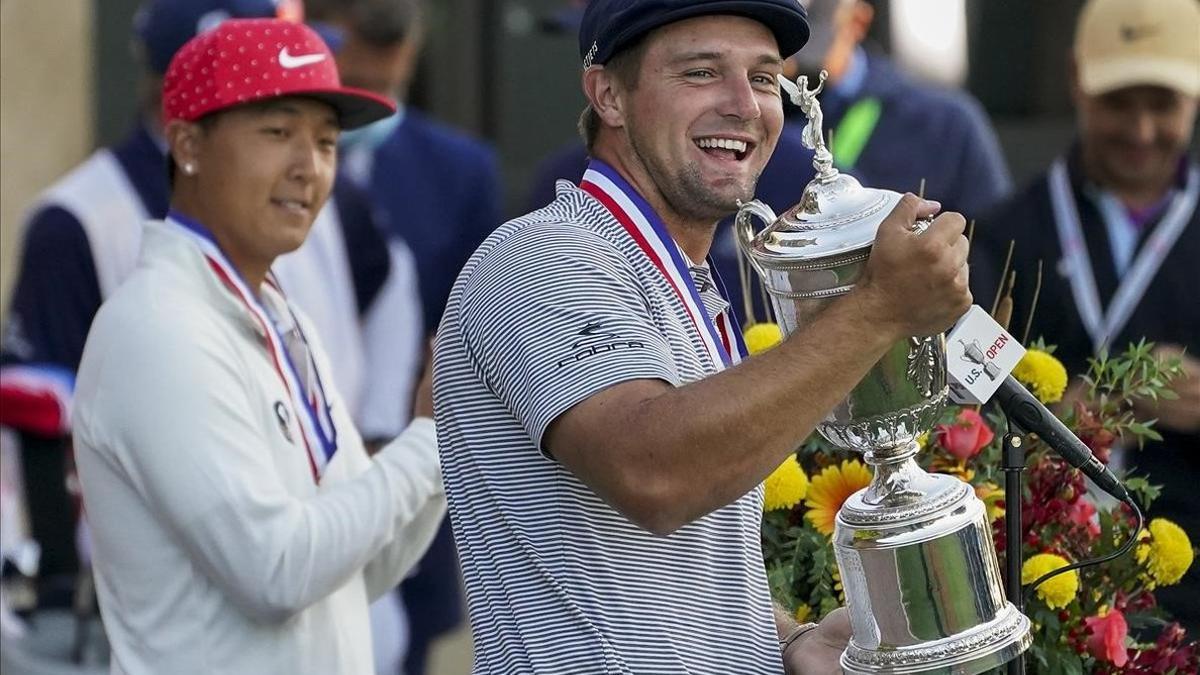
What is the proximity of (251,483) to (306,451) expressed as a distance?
249 mm

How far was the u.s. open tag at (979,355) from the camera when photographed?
9.93 feet

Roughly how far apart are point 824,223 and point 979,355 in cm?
31

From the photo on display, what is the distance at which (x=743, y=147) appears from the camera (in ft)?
10.3

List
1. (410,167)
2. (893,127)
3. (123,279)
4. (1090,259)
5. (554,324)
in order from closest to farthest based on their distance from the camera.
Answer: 1. (554,324)
2. (123,279)
3. (1090,259)
4. (893,127)
5. (410,167)

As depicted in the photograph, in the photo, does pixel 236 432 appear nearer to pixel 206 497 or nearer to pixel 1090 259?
pixel 206 497

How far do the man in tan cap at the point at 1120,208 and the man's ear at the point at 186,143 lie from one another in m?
2.07

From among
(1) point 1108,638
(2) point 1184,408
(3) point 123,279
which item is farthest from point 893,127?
(1) point 1108,638

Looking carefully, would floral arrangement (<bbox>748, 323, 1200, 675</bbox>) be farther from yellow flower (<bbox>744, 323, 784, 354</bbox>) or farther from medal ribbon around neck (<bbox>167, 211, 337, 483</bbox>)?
medal ribbon around neck (<bbox>167, 211, 337, 483</bbox>)

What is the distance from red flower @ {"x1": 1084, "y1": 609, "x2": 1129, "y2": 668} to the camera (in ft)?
11.3

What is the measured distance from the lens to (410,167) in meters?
6.74

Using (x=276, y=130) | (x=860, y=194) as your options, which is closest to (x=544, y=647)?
(x=860, y=194)

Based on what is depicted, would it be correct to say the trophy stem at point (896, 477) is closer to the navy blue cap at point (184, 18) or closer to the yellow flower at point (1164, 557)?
the yellow flower at point (1164, 557)

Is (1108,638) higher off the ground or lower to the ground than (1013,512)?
lower

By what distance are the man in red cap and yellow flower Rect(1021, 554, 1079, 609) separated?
3.60 feet
